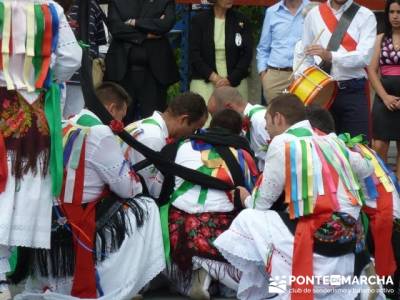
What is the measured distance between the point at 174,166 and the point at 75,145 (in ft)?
2.14

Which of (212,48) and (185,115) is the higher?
(185,115)

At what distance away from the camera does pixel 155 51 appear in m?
8.27

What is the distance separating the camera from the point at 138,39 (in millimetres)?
8219

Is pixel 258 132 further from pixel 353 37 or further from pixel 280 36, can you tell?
pixel 280 36

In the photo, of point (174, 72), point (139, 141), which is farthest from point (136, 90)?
point (139, 141)

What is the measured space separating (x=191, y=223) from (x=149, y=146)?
0.57m

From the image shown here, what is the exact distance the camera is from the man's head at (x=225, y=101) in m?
6.54

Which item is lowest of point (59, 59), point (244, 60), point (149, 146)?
point (244, 60)

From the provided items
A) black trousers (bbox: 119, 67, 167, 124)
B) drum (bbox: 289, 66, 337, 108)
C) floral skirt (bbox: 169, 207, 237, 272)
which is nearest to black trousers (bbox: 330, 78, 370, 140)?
drum (bbox: 289, 66, 337, 108)

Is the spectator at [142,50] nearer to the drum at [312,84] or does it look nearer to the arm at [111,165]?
the drum at [312,84]

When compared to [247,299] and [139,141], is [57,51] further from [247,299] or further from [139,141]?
[247,299]

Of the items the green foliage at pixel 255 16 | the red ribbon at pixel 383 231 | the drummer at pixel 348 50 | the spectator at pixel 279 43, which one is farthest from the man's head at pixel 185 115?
the green foliage at pixel 255 16

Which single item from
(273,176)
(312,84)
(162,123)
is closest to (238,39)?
(312,84)

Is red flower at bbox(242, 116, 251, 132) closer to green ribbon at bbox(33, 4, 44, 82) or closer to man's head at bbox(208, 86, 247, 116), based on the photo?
man's head at bbox(208, 86, 247, 116)
